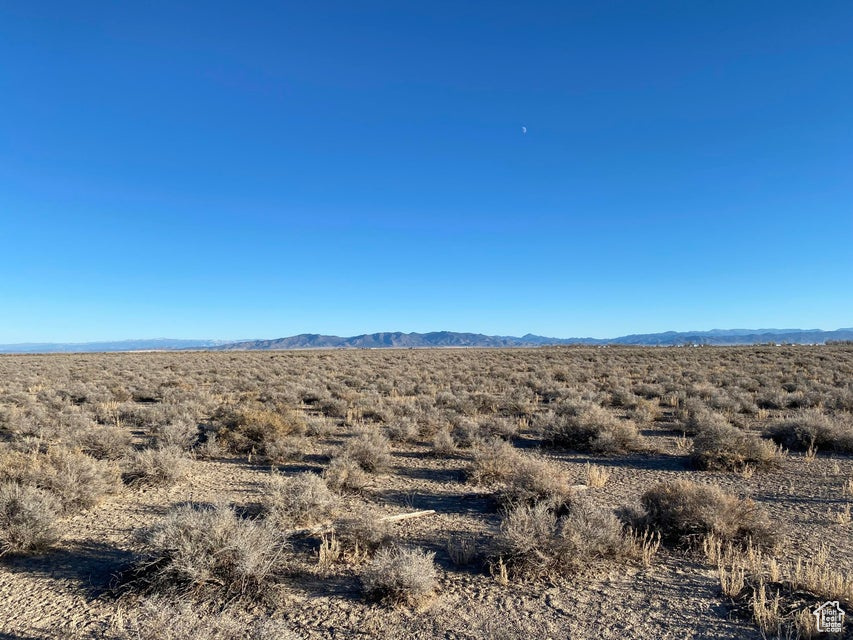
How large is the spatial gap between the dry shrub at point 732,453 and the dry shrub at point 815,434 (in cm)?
159

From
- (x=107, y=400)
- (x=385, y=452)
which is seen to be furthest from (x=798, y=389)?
(x=107, y=400)

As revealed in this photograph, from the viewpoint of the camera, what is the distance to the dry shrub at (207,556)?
4453 millimetres

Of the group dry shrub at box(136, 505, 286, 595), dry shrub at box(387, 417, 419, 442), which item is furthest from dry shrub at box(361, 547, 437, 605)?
dry shrub at box(387, 417, 419, 442)

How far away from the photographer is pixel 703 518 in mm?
5395

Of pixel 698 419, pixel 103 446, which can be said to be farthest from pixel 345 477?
pixel 698 419

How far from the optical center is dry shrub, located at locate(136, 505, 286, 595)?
445 centimetres

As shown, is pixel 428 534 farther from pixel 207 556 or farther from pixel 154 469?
pixel 154 469

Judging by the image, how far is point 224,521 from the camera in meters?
4.86

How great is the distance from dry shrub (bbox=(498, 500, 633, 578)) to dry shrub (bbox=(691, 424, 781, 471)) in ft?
15.6

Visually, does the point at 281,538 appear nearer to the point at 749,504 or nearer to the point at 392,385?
the point at 749,504

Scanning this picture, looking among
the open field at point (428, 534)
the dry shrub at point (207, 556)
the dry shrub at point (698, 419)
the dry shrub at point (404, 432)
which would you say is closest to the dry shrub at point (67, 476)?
the open field at point (428, 534)

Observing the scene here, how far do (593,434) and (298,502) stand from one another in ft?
23.6

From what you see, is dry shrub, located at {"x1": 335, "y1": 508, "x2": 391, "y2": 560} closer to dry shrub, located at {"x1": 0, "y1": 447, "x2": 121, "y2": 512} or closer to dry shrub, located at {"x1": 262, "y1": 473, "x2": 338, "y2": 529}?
dry shrub, located at {"x1": 262, "y1": 473, "x2": 338, "y2": 529}

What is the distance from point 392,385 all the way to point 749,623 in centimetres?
1857
